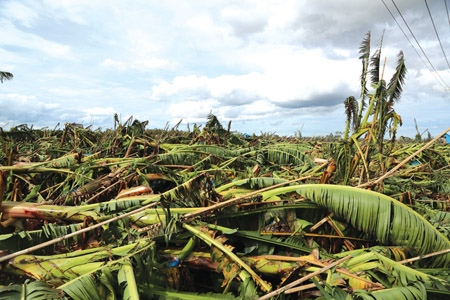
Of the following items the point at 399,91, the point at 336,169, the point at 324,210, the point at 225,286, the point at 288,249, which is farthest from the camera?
the point at 399,91

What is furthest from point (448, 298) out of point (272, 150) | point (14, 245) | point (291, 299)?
point (272, 150)

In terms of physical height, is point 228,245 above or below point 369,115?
below

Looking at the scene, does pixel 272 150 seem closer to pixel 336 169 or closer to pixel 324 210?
pixel 336 169

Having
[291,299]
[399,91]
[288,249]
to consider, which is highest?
[399,91]

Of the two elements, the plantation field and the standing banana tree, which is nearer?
the plantation field

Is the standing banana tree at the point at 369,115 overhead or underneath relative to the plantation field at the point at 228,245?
overhead

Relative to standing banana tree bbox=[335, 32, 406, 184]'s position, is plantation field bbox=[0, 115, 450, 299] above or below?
below

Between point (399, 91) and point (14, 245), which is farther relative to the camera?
point (399, 91)

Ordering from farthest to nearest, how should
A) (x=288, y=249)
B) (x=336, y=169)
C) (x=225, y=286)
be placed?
(x=336, y=169)
(x=288, y=249)
(x=225, y=286)

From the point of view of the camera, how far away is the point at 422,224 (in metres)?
1.40

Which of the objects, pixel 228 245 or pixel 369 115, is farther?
pixel 369 115

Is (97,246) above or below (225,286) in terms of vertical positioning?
above

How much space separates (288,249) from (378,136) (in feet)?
5.34

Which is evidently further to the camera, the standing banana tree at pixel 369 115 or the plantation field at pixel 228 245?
the standing banana tree at pixel 369 115
